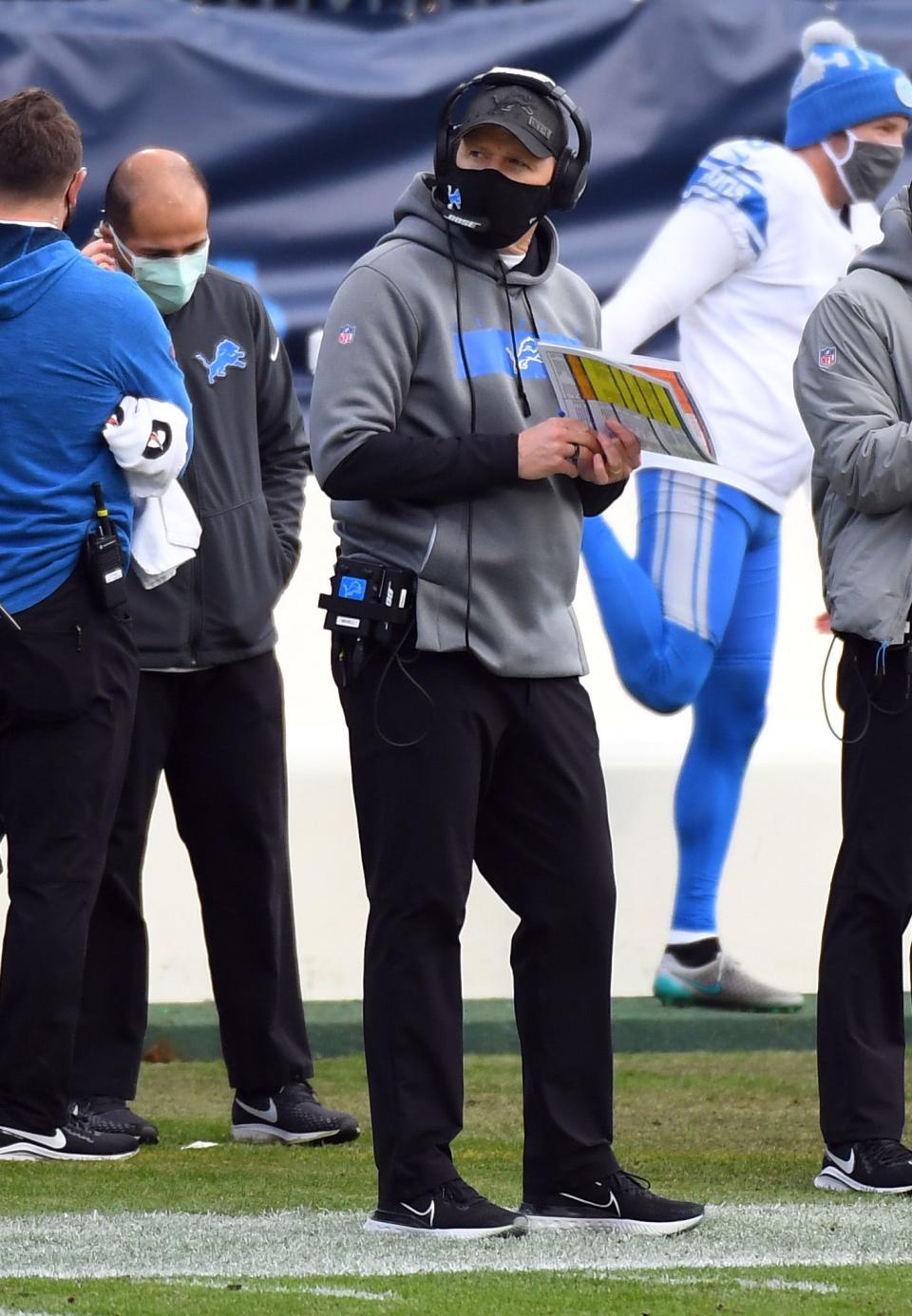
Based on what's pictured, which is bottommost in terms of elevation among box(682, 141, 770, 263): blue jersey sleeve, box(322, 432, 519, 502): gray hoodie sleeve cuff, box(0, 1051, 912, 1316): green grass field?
box(0, 1051, 912, 1316): green grass field

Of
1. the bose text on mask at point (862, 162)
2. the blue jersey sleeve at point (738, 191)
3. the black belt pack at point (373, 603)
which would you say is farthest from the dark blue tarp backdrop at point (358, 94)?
the black belt pack at point (373, 603)

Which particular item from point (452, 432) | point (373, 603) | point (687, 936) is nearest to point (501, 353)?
point (452, 432)

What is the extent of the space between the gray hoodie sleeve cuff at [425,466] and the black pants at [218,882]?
4.38 feet

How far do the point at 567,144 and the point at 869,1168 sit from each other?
1804 mm

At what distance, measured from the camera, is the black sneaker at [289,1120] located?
199 inches

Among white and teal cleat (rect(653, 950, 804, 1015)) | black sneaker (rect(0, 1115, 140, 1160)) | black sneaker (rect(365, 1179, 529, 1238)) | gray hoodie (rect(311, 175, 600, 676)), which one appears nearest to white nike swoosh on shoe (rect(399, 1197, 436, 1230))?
black sneaker (rect(365, 1179, 529, 1238))

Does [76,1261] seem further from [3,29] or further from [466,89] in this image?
[3,29]

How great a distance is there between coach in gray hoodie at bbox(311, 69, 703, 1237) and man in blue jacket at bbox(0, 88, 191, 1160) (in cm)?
78

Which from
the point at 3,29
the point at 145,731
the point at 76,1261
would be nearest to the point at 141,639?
the point at 145,731

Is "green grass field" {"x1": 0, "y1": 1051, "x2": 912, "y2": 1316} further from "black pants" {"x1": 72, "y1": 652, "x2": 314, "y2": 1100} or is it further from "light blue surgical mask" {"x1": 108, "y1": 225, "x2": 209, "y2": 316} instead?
"light blue surgical mask" {"x1": 108, "y1": 225, "x2": 209, "y2": 316}

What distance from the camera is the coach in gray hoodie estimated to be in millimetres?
3771

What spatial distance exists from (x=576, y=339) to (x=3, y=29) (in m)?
3.39

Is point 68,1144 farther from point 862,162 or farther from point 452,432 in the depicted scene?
point 862,162

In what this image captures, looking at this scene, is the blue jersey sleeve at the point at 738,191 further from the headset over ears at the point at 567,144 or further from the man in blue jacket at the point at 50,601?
Result: the headset over ears at the point at 567,144
